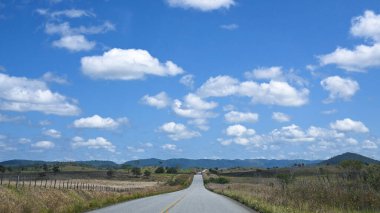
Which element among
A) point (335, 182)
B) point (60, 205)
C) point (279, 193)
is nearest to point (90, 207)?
point (60, 205)

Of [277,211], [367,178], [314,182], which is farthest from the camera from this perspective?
[314,182]

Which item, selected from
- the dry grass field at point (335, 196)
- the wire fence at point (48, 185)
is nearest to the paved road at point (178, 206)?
the dry grass field at point (335, 196)

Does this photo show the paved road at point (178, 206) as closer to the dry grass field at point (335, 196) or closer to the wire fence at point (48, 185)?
the dry grass field at point (335, 196)

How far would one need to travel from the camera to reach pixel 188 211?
2734 centimetres

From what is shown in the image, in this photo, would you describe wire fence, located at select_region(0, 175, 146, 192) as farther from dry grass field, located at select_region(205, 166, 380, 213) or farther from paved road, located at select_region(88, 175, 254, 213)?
dry grass field, located at select_region(205, 166, 380, 213)

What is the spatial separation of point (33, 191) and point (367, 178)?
1882 centimetres

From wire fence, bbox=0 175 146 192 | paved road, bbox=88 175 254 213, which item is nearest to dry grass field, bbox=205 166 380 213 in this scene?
paved road, bbox=88 175 254 213

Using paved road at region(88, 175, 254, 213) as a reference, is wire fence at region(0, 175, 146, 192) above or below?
above

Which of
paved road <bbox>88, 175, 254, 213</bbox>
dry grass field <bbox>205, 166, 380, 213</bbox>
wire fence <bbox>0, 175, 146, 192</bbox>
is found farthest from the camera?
wire fence <bbox>0, 175, 146, 192</bbox>

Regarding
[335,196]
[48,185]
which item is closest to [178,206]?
[335,196]

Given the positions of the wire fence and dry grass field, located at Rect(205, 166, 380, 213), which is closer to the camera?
dry grass field, located at Rect(205, 166, 380, 213)

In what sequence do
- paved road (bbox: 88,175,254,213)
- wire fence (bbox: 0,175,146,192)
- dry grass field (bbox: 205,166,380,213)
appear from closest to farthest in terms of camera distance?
dry grass field (bbox: 205,166,380,213)
paved road (bbox: 88,175,254,213)
wire fence (bbox: 0,175,146,192)

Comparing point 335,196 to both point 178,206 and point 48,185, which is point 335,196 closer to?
point 178,206

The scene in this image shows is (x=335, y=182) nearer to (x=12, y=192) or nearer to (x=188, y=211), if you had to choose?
(x=188, y=211)
